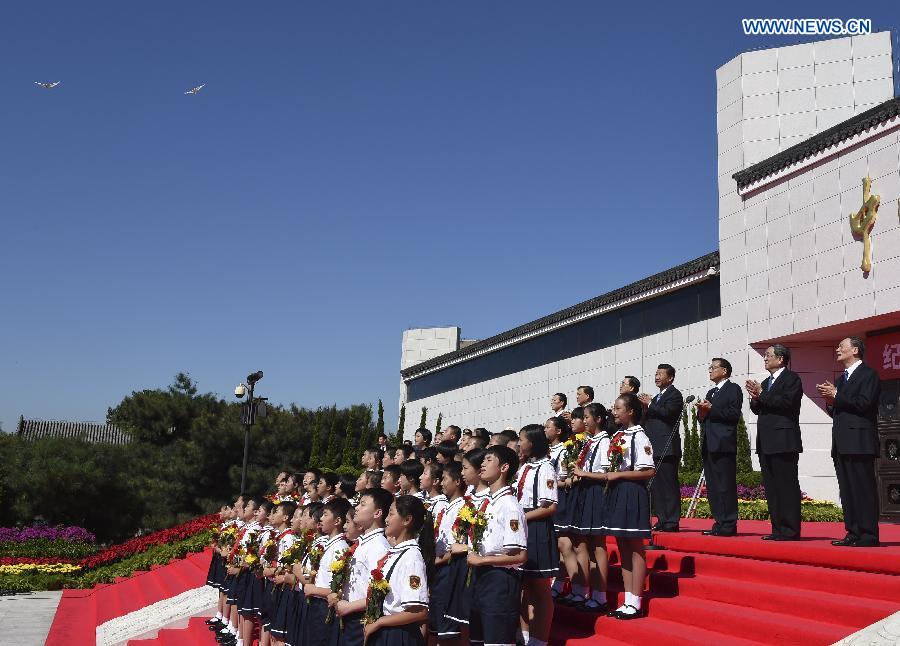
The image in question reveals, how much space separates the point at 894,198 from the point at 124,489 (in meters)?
27.0

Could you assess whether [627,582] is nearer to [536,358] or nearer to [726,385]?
[726,385]

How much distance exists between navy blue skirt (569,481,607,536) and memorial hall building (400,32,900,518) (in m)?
8.59

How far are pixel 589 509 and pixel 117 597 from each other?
41.6 feet

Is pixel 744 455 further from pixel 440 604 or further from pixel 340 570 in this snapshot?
pixel 340 570

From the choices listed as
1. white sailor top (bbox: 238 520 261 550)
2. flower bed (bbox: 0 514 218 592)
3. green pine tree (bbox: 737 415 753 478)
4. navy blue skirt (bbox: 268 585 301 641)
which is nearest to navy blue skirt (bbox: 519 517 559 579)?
navy blue skirt (bbox: 268 585 301 641)

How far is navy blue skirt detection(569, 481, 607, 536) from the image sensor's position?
7355 millimetres

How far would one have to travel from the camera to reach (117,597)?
16.8 m

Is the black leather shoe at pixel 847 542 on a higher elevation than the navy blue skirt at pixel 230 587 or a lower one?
higher

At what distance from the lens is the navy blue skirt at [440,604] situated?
6.18m

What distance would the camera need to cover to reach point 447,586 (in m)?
6.32

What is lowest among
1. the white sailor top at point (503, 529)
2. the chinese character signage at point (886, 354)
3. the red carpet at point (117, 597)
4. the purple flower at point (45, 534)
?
the red carpet at point (117, 597)

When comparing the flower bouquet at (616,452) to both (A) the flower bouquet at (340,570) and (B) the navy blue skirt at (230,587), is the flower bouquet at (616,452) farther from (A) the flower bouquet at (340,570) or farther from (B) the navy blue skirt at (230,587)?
(B) the navy blue skirt at (230,587)

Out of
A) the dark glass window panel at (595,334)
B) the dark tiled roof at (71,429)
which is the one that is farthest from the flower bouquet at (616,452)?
the dark tiled roof at (71,429)

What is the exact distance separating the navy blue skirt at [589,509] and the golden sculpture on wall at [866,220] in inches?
356
